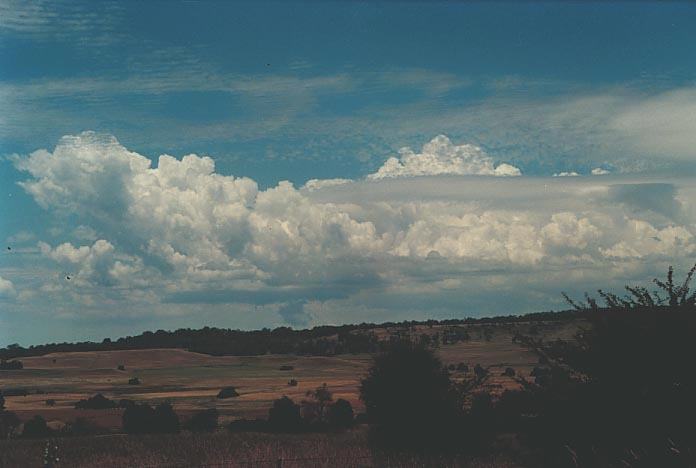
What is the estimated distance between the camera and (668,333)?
21.2m

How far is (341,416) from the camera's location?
63.3 metres

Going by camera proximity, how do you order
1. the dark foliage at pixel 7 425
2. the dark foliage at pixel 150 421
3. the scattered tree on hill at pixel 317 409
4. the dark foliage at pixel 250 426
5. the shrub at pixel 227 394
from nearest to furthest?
the dark foliage at pixel 150 421
the dark foliage at pixel 7 425
the dark foliage at pixel 250 426
the scattered tree on hill at pixel 317 409
the shrub at pixel 227 394

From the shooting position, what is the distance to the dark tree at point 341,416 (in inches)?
2359

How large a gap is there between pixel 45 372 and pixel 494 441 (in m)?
158

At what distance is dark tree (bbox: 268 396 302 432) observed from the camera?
58844mm

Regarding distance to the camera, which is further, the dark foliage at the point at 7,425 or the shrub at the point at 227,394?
the shrub at the point at 227,394

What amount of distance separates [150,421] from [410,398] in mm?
29419

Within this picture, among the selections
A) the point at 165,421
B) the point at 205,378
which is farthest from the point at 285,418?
the point at 205,378

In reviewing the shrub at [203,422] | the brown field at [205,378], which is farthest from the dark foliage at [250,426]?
the brown field at [205,378]

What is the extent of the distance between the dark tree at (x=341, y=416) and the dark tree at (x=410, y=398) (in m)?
21.3

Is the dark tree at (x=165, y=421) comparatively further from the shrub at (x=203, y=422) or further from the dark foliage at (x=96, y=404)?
the dark foliage at (x=96, y=404)

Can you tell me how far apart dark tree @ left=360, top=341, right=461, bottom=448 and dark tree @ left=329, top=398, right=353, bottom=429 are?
69.9 feet

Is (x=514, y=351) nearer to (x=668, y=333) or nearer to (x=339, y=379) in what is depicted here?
(x=339, y=379)

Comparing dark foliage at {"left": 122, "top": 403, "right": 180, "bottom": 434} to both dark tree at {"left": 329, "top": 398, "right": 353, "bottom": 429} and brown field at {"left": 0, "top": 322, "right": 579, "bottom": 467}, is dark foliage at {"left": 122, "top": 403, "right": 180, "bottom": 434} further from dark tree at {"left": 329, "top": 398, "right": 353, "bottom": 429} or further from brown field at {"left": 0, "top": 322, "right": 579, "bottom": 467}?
dark tree at {"left": 329, "top": 398, "right": 353, "bottom": 429}
